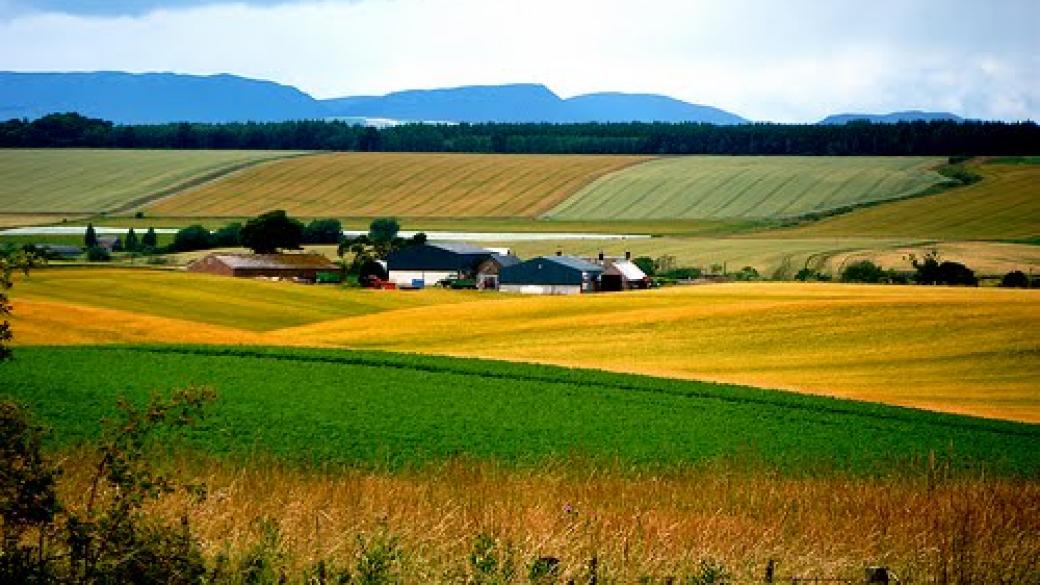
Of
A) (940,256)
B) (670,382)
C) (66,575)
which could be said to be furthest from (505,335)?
(940,256)

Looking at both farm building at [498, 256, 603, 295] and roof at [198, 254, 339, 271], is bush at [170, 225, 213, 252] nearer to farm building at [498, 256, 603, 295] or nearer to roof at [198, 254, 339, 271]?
roof at [198, 254, 339, 271]

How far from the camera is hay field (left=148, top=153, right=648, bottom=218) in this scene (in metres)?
138

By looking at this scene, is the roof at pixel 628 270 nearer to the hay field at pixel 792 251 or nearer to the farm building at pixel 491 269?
the hay field at pixel 792 251

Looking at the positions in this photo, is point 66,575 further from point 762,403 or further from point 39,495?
point 762,403

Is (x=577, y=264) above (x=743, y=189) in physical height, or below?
below

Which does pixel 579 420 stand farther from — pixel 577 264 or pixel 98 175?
pixel 98 175

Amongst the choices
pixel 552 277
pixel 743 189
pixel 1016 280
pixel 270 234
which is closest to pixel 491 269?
pixel 552 277

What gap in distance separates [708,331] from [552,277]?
4631cm

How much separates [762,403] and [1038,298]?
26.1 metres

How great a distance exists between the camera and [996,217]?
11556cm

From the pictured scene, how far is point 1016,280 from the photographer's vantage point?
7606 centimetres

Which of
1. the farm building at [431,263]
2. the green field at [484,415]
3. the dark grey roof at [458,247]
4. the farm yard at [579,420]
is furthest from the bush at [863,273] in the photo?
the green field at [484,415]

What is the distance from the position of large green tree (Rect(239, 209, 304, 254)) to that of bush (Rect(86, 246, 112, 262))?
425 inches

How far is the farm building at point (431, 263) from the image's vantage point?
10100cm
